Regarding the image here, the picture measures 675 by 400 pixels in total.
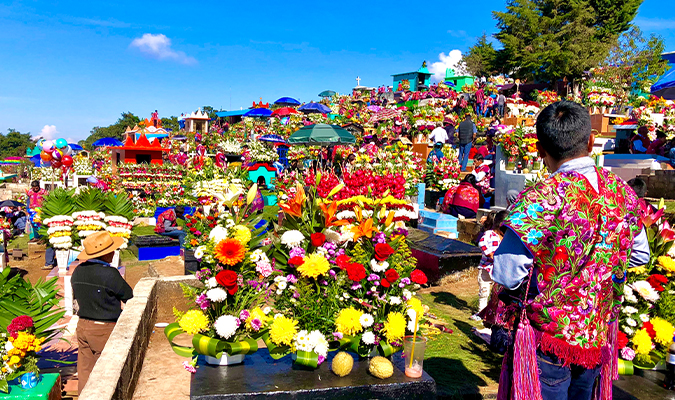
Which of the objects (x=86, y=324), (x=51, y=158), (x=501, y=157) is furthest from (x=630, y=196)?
(x=51, y=158)

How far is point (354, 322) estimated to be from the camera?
3.51 m

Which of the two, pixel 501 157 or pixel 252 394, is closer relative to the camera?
pixel 252 394

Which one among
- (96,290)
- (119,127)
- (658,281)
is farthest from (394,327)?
(119,127)

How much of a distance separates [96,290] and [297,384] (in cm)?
244

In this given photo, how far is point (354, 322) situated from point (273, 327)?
579 mm

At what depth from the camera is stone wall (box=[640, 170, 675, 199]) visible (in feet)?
33.7

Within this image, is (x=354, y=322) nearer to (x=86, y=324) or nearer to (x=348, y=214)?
(x=348, y=214)

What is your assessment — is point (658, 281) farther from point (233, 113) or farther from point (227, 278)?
point (233, 113)

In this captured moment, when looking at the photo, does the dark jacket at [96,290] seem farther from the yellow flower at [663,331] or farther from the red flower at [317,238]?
the yellow flower at [663,331]

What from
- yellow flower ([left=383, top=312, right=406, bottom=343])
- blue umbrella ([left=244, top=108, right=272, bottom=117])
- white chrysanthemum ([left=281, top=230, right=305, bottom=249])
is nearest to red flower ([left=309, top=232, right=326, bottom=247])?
white chrysanthemum ([left=281, top=230, right=305, bottom=249])

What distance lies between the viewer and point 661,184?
10492mm

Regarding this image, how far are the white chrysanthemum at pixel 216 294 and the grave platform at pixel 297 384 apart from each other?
1.65 feet

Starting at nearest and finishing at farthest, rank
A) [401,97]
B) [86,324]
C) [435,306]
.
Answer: [86,324] → [435,306] → [401,97]

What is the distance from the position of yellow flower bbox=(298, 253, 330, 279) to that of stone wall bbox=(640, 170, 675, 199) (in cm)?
969
